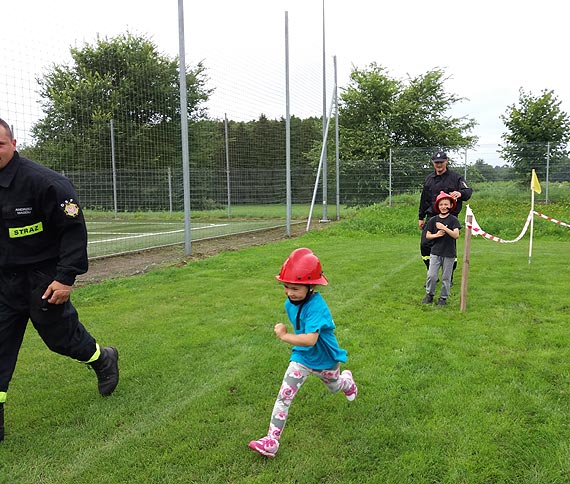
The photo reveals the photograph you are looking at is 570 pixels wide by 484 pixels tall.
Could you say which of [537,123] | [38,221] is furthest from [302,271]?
[537,123]

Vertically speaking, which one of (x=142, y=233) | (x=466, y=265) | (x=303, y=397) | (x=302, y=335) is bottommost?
(x=303, y=397)

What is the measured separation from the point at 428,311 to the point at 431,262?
2.42 ft

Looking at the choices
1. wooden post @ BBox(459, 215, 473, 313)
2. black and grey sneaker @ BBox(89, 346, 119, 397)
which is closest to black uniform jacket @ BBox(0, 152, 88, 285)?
black and grey sneaker @ BBox(89, 346, 119, 397)

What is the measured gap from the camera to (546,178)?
736 inches

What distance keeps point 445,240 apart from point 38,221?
4.90 metres

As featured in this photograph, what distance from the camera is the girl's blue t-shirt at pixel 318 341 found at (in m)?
2.98

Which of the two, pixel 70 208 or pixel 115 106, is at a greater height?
pixel 115 106

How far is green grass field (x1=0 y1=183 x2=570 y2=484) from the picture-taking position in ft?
9.24

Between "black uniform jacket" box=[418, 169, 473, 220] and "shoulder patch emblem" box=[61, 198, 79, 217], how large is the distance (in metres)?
5.00

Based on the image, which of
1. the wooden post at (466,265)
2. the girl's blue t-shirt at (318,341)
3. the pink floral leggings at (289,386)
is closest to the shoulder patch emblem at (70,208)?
the girl's blue t-shirt at (318,341)

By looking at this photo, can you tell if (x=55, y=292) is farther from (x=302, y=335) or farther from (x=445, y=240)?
(x=445, y=240)

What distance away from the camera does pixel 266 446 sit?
2891mm

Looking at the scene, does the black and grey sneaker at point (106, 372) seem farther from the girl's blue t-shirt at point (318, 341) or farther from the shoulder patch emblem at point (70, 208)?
the girl's blue t-shirt at point (318, 341)

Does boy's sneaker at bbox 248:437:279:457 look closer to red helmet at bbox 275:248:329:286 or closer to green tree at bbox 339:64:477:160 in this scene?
red helmet at bbox 275:248:329:286
